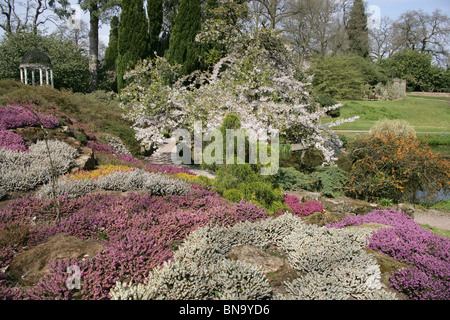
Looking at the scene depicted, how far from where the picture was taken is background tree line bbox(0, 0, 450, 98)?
60.3 feet

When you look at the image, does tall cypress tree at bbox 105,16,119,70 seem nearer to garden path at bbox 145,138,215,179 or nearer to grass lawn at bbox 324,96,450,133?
garden path at bbox 145,138,215,179

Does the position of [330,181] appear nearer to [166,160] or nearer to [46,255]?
[166,160]

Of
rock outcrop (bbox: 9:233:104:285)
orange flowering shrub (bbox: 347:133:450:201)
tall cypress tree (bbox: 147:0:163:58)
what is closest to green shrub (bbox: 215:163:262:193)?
rock outcrop (bbox: 9:233:104:285)

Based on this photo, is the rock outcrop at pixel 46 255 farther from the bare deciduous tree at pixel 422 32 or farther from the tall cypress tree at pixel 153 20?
the bare deciduous tree at pixel 422 32

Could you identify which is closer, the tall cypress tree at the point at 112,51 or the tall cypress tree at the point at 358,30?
the tall cypress tree at the point at 112,51

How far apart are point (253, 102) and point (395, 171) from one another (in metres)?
4.61

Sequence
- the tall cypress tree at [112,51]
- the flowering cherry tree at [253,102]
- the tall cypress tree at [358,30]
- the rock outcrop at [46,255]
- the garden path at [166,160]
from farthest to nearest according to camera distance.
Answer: the tall cypress tree at [358,30]
the tall cypress tree at [112,51]
the garden path at [166,160]
the flowering cherry tree at [253,102]
the rock outcrop at [46,255]

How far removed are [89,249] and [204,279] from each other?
4.16 ft

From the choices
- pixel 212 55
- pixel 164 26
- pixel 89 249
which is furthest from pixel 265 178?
pixel 164 26

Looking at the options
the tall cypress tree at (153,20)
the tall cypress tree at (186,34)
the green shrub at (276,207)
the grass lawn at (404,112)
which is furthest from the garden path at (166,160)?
the grass lawn at (404,112)

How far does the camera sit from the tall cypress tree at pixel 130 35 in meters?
19.1

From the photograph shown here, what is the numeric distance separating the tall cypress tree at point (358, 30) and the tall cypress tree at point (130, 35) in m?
32.2

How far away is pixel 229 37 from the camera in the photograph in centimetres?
1318
